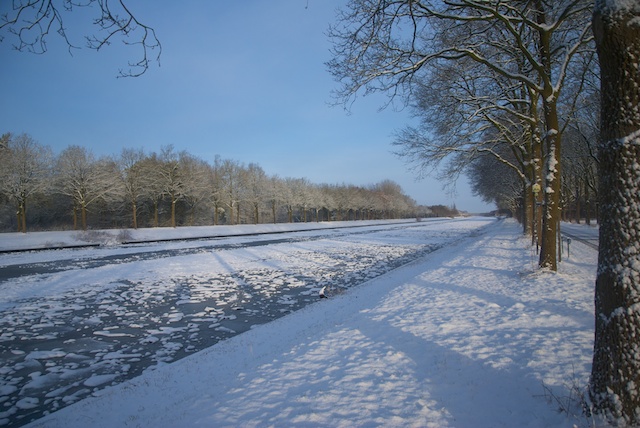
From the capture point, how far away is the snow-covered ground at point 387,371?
3.69 metres

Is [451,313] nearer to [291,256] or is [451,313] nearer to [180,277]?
[180,277]

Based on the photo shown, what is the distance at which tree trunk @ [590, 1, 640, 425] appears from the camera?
9.62 feet

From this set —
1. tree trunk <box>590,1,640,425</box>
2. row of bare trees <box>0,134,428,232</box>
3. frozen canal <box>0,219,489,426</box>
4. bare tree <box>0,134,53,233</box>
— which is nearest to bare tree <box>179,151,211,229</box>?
row of bare trees <box>0,134,428,232</box>

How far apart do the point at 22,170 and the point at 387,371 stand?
145 feet

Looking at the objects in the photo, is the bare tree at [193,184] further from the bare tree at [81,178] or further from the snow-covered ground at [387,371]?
the snow-covered ground at [387,371]

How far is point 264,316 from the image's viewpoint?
8711 mm

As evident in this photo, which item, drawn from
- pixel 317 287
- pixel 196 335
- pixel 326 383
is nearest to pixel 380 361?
pixel 326 383

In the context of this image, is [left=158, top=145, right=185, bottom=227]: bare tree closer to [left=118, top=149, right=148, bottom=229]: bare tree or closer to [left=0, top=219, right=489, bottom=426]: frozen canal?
[left=118, top=149, right=148, bottom=229]: bare tree

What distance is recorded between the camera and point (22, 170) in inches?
1398

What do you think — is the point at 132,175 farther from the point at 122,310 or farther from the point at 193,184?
the point at 122,310

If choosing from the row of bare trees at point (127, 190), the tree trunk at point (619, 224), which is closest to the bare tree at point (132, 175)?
the row of bare trees at point (127, 190)

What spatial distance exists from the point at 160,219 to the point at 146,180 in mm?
10161

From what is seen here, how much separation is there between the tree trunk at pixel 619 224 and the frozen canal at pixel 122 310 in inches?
239

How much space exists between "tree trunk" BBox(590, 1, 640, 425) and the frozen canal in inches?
239
